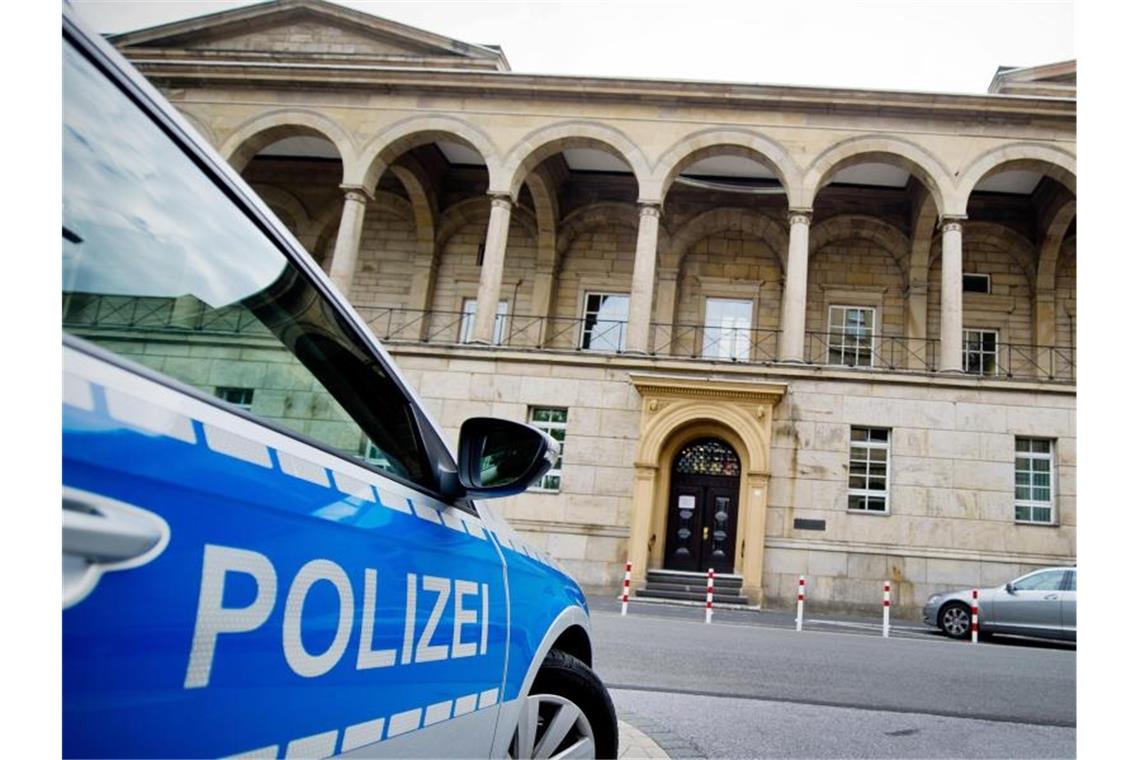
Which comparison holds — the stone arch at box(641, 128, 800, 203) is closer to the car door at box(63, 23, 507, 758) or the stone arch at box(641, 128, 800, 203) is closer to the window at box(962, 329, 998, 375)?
the window at box(962, 329, 998, 375)

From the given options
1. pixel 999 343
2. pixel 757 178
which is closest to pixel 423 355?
pixel 757 178

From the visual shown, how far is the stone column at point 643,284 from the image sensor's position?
20250mm

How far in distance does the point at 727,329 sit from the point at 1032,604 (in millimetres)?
12718

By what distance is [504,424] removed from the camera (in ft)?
6.24

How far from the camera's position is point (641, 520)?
19.0 meters

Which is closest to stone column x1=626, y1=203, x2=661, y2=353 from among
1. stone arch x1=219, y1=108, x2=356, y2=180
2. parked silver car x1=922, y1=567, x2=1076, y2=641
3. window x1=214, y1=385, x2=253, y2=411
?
stone arch x1=219, y1=108, x2=356, y2=180

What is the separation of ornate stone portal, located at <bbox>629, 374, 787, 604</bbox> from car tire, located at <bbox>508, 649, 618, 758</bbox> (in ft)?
53.3

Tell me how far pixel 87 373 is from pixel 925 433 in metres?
20.3

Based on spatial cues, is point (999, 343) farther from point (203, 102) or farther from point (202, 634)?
point (202, 634)

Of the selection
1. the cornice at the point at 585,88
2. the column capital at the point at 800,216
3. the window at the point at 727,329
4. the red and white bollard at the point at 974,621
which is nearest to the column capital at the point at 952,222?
the cornice at the point at 585,88

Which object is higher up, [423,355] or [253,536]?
[423,355]

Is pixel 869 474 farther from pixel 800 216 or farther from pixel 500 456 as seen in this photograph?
pixel 500 456

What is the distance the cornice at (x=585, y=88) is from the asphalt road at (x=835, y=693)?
14494 millimetres

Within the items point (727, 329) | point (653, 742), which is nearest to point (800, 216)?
point (727, 329)
